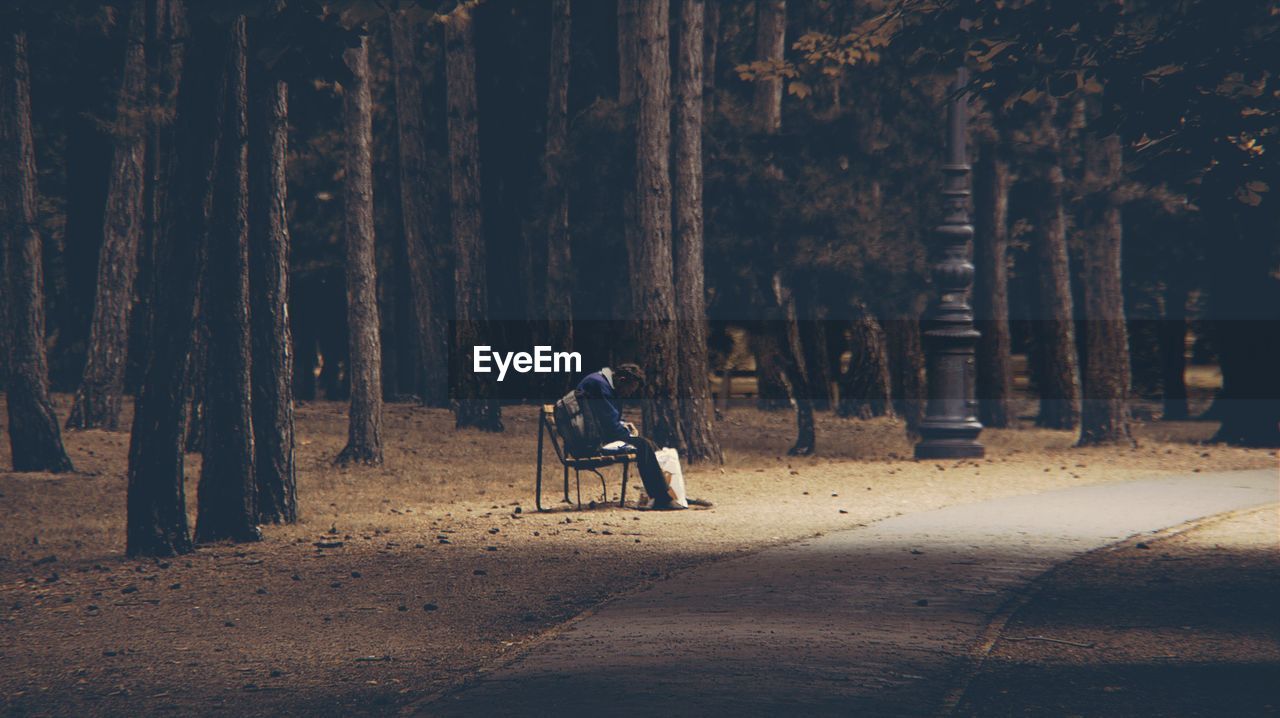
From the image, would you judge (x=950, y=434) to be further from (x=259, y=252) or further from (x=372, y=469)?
(x=259, y=252)

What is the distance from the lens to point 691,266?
2008 centimetres

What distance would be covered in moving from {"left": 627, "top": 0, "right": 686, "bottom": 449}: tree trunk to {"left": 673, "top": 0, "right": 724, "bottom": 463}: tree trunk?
19.1 inches

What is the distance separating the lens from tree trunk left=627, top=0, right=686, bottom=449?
19.2 meters

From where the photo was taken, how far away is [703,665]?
279 inches

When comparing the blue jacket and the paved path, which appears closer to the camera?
the paved path

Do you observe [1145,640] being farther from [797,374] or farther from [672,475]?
[797,374]

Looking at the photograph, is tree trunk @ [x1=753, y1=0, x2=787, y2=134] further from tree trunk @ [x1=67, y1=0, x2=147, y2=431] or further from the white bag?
the white bag

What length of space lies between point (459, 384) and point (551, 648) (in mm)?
16885

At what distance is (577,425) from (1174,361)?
1929 cm

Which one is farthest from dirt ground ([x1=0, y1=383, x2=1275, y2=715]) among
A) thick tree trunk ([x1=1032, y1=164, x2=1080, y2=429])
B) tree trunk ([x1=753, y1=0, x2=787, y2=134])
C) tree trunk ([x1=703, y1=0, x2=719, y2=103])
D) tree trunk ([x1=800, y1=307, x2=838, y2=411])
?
tree trunk ([x1=703, y1=0, x2=719, y2=103])

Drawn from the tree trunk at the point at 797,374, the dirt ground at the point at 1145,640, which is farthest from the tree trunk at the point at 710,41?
the dirt ground at the point at 1145,640

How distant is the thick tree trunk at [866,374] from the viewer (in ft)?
89.0

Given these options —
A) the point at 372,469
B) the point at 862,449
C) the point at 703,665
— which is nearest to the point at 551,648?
the point at 703,665

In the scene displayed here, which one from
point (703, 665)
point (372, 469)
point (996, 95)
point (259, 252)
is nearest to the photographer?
point (703, 665)
